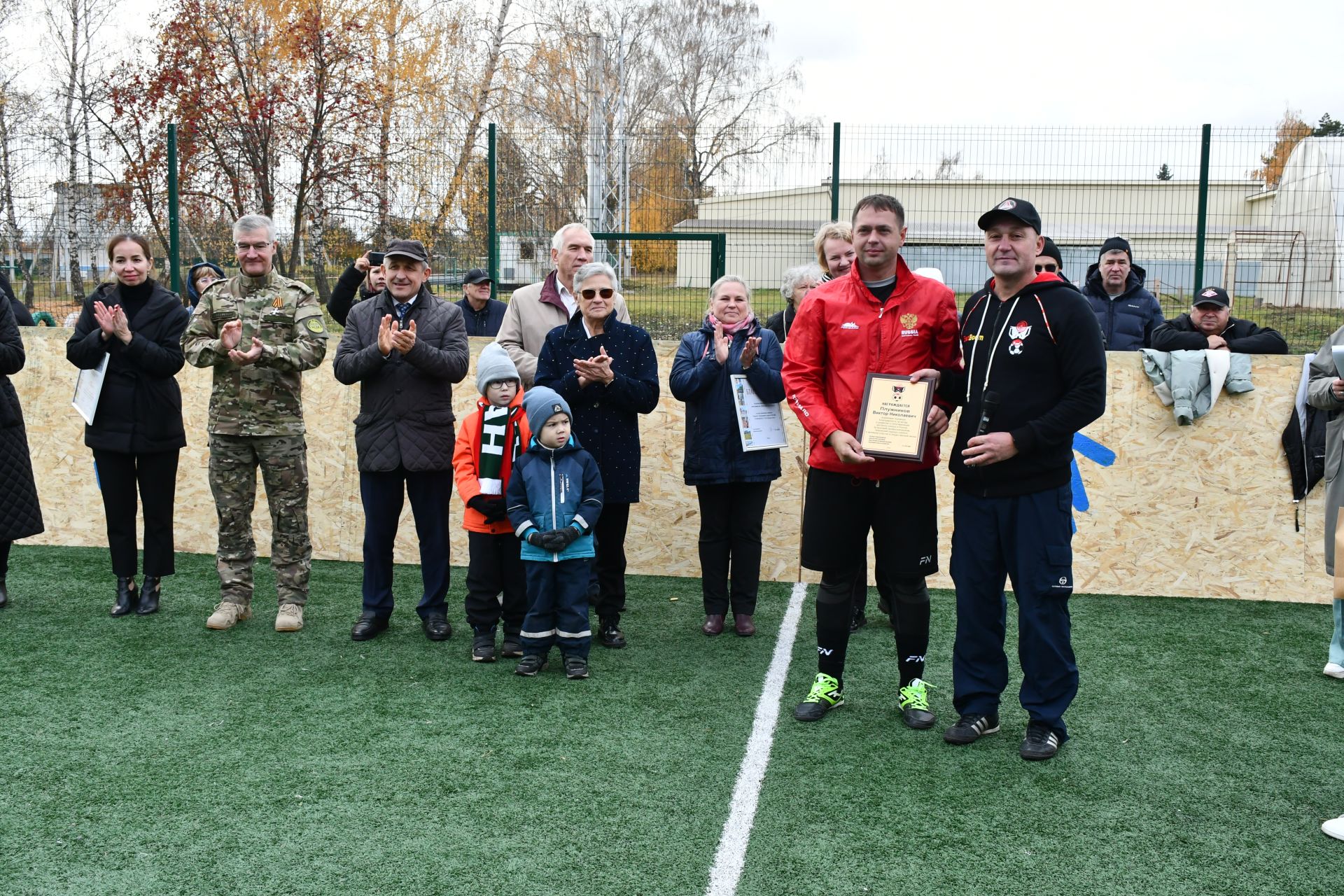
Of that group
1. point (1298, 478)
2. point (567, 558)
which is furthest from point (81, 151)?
point (1298, 478)

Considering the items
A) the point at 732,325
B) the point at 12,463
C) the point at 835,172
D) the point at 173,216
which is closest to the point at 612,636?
the point at 732,325

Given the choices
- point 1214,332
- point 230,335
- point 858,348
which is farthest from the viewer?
point 1214,332

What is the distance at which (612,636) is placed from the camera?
18.4 feet

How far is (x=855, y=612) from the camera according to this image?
5926mm

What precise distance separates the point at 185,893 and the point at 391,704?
5.29 feet

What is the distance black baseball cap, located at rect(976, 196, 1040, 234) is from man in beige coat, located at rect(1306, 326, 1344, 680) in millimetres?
1716

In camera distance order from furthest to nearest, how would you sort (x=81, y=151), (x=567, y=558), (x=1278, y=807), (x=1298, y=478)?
(x=81, y=151), (x=1298, y=478), (x=567, y=558), (x=1278, y=807)

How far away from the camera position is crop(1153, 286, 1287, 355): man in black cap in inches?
263

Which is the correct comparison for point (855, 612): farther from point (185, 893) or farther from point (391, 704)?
point (185, 893)

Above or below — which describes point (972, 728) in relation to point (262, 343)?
below

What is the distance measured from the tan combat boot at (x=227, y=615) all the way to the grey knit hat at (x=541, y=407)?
2040 mm

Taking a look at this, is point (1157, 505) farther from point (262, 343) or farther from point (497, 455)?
point (262, 343)

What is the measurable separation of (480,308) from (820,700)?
4541mm

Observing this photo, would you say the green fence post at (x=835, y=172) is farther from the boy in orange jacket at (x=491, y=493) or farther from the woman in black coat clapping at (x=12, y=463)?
the woman in black coat clapping at (x=12, y=463)
